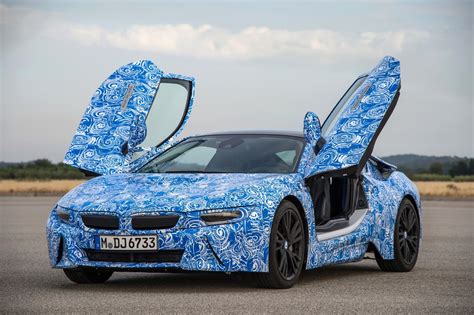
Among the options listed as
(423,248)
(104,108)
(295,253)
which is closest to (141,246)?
(295,253)

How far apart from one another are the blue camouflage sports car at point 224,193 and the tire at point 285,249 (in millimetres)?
12

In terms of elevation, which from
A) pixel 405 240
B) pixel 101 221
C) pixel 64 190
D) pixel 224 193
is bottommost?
pixel 64 190

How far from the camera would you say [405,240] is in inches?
478

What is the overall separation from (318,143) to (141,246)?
249 cm

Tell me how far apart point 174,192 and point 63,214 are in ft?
3.37

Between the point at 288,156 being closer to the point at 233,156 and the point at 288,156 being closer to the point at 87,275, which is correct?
the point at 233,156

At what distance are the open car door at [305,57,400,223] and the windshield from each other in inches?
11.0

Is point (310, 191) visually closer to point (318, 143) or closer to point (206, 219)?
point (318, 143)

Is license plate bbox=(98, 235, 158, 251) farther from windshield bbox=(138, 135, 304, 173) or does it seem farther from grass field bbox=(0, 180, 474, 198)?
grass field bbox=(0, 180, 474, 198)

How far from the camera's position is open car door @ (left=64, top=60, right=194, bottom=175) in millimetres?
11211

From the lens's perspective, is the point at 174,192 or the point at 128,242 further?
the point at 174,192

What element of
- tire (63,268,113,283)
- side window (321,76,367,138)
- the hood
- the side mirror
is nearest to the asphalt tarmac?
tire (63,268,113,283)

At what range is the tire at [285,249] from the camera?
367 inches

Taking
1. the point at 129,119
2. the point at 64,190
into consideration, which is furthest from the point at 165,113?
the point at 64,190
